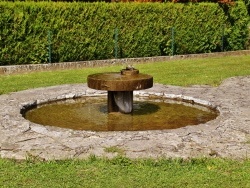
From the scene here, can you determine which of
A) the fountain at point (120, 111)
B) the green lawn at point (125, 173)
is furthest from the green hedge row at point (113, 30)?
the green lawn at point (125, 173)

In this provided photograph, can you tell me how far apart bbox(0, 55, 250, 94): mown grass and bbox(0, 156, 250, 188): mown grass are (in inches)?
251

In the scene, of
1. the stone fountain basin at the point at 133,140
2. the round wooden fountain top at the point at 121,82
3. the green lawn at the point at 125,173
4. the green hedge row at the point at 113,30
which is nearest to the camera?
the green lawn at the point at 125,173

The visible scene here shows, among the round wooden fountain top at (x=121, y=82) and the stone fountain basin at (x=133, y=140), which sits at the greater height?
the round wooden fountain top at (x=121, y=82)

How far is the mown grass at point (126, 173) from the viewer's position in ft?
17.0

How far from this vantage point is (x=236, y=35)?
24.6 m

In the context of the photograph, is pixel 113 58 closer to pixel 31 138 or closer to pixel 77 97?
pixel 77 97

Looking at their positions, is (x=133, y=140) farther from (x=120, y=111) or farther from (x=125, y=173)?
(x=120, y=111)

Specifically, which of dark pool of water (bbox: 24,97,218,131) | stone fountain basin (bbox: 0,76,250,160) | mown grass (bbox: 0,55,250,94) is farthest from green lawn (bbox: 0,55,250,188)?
mown grass (bbox: 0,55,250,94)

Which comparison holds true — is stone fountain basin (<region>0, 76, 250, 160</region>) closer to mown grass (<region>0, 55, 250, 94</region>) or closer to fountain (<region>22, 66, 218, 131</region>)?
fountain (<region>22, 66, 218, 131</region>)

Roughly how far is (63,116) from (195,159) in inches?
143

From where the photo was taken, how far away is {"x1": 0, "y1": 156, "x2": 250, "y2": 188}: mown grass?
517 centimetres

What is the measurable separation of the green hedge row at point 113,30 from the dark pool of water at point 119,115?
7346 mm

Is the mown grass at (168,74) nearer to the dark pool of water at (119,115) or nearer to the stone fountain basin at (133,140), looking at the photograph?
the dark pool of water at (119,115)

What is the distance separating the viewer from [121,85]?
839 cm
